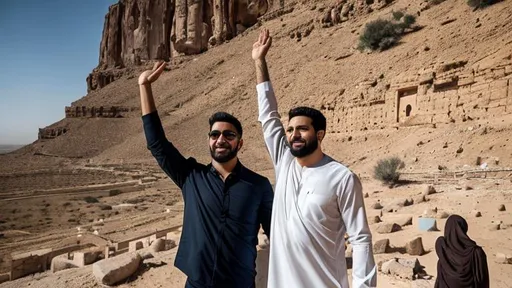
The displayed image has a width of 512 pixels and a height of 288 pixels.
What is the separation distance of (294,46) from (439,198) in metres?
31.8

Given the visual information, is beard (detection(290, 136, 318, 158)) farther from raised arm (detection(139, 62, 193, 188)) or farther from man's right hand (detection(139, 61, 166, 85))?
man's right hand (detection(139, 61, 166, 85))

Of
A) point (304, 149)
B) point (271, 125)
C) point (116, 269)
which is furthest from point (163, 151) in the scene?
point (116, 269)

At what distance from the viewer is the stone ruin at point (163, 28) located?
54.6 metres

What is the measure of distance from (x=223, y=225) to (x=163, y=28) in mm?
63868

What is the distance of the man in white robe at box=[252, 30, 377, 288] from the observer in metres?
1.98

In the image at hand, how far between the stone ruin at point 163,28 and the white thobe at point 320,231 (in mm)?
52264

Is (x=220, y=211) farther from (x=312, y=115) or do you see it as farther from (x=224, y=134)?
(x=312, y=115)

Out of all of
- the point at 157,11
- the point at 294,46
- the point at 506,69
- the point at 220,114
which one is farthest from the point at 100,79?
the point at 220,114

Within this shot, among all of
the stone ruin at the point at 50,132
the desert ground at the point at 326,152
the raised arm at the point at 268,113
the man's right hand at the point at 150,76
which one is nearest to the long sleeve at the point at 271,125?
the raised arm at the point at 268,113

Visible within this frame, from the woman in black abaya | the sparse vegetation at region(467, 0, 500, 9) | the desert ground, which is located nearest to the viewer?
the woman in black abaya

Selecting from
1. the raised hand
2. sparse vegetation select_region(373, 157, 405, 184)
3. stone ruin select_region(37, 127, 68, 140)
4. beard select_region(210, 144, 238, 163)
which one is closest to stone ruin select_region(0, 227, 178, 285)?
beard select_region(210, 144, 238, 163)

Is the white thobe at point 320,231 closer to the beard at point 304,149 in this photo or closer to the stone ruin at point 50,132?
the beard at point 304,149

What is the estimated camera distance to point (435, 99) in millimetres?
15719

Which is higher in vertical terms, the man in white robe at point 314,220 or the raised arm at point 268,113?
the raised arm at point 268,113
